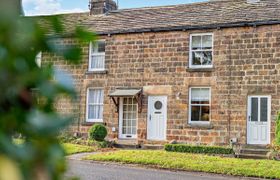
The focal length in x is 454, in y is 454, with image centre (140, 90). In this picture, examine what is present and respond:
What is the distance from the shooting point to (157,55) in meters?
22.6

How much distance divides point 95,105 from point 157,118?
3.64 m

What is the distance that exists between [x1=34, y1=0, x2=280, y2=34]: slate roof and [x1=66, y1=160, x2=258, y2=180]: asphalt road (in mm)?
7964

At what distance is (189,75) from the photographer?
71.0 ft

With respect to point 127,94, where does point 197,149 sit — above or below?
below

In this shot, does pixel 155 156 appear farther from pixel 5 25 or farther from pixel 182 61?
pixel 5 25

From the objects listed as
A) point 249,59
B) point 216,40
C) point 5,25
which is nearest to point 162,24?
point 216,40

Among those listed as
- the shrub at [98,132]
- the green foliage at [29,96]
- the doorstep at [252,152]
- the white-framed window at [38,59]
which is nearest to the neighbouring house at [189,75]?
the doorstep at [252,152]

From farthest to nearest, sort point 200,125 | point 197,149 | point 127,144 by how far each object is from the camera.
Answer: point 127,144 < point 200,125 < point 197,149

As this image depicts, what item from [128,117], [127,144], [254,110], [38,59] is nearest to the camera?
[38,59]

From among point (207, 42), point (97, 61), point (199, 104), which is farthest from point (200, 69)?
point (97, 61)

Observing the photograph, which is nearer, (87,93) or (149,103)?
(149,103)

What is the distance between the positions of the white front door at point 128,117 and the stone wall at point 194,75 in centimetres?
35

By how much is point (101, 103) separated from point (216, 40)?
677cm

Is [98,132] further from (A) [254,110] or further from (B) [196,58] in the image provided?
(A) [254,110]
